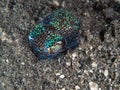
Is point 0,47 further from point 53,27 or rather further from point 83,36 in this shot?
point 83,36

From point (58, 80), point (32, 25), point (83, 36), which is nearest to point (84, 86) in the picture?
point (58, 80)

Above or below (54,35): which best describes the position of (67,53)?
below

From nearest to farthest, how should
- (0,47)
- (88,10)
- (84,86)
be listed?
(84,86) → (0,47) → (88,10)
